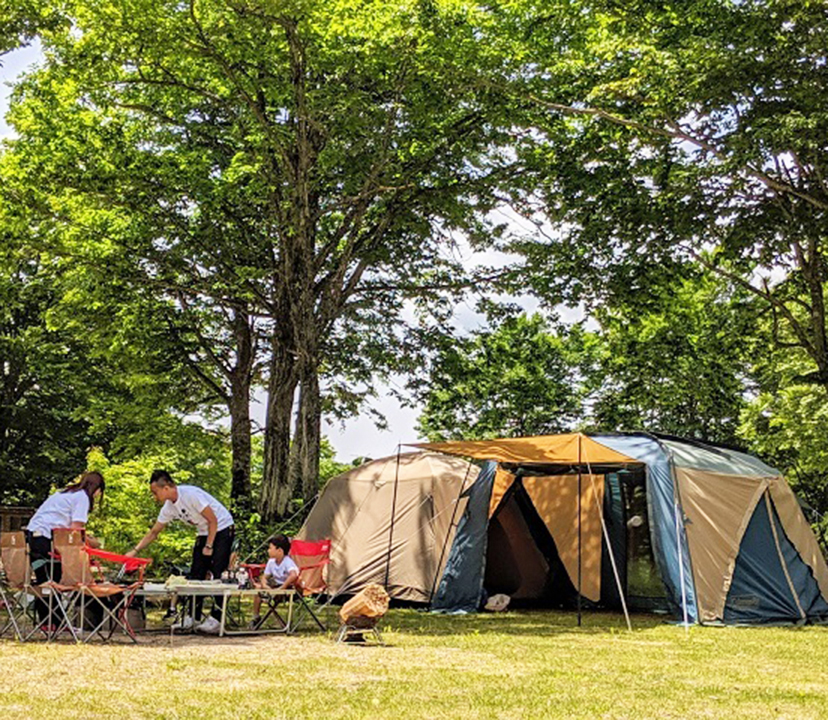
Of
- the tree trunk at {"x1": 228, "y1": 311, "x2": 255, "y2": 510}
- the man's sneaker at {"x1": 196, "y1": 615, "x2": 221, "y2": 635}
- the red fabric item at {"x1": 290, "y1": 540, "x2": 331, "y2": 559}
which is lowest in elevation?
the man's sneaker at {"x1": 196, "y1": 615, "x2": 221, "y2": 635}

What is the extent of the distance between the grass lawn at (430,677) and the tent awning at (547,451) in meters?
1.96

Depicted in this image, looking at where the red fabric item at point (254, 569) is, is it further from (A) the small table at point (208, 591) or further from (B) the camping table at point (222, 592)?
(A) the small table at point (208, 591)

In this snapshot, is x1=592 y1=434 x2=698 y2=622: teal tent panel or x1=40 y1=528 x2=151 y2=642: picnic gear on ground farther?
x1=592 y1=434 x2=698 y2=622: teal tent panel

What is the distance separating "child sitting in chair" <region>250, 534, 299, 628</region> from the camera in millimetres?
9359

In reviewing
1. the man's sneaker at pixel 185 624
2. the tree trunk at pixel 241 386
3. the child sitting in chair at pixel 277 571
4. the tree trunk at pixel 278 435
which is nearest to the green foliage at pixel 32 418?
the tree trunk at pixel 241 386

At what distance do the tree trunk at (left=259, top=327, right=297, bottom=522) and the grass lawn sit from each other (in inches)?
243

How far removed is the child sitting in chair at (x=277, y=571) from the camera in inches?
368

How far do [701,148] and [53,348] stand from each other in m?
16.2

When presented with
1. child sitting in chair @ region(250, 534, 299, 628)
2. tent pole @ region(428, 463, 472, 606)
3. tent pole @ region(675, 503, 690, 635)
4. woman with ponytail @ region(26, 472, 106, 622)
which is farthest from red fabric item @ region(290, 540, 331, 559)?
tent pole @ region(675, 503, 690, 635)

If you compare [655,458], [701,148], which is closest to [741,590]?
[655,458]

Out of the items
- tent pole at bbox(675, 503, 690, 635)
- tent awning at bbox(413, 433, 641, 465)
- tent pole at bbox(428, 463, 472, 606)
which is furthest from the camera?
tent pole at bbox(428, 463, 472, 606)

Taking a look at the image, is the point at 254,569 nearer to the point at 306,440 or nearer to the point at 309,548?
the point at 309,548

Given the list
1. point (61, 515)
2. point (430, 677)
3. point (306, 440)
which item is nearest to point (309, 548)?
point (61, 515)

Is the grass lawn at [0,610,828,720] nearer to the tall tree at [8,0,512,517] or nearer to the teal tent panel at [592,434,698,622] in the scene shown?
the teal tent panel at [592,434,698,622]
